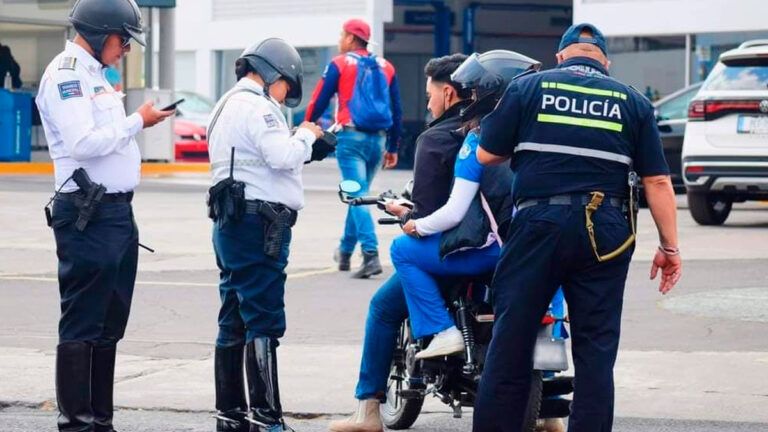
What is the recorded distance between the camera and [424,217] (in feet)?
22.8

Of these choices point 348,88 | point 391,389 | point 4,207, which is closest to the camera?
point 391,389

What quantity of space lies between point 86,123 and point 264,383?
132 centimetres

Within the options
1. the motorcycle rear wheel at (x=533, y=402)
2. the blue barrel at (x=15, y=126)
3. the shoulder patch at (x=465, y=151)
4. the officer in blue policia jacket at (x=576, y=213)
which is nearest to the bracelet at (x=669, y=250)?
the officer in blue policia jacket at (x=576, y=213)

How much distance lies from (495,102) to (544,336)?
107cm

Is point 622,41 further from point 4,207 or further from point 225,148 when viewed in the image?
point 225,148

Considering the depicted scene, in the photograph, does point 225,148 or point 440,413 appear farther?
point 440,413

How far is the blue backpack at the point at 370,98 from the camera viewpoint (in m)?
12.4

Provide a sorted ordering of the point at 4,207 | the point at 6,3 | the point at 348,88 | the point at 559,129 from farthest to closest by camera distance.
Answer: the point at 6,3 < the point at 4,207 < the point at 348,88 < the point at 559,129

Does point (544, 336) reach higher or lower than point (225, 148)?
lower

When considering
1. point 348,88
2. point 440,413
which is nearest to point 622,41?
point 348,88

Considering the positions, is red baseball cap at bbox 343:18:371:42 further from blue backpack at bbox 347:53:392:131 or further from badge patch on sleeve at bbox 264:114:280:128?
badge patch on sleeve at bbox 264:114:280:128

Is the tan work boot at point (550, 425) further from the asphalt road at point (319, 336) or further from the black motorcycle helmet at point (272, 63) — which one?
the black motorcycle helmet at point (272, 63)

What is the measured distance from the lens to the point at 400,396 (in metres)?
7.22

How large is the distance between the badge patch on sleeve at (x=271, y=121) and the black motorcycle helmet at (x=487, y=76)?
0.77 meters
